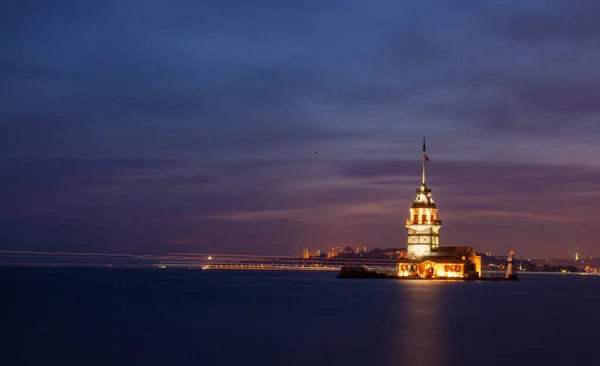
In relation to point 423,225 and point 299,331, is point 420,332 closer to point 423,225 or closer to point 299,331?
point 299,331

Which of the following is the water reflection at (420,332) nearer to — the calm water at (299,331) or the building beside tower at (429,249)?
the calm water at (299,331)

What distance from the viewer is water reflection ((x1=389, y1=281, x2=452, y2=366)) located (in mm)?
37500

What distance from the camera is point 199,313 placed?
2306 inches

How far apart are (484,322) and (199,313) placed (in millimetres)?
17954

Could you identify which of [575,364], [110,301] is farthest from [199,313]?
[575,364]

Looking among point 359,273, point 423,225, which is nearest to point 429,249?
point 423,225

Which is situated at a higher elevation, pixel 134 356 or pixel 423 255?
pixel 423 255

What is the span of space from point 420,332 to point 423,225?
6420 centimetres

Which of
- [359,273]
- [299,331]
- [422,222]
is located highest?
[422,222]

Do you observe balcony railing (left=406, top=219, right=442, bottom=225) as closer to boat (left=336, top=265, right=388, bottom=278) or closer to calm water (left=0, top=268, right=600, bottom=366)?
boat (left=336, top=265, right=388, bottom=278)

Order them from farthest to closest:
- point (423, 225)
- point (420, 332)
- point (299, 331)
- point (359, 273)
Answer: point (359, 273), point (423, 225), point (420, 332), point (299, 331)

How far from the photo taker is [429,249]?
111500 mm

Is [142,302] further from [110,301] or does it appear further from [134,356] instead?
[134,356]

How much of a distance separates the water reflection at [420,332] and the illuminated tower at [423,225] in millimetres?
36276
